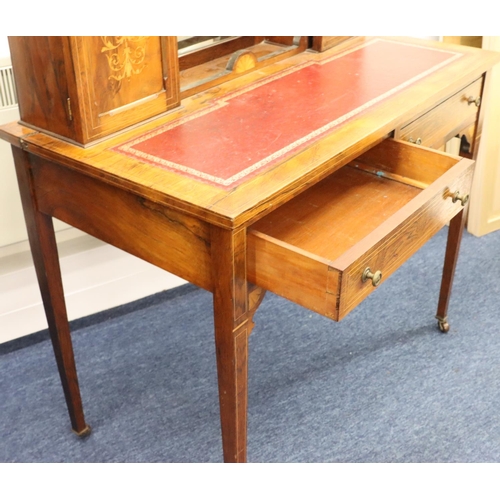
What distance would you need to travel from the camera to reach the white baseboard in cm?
183

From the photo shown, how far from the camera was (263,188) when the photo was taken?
106 centimetres

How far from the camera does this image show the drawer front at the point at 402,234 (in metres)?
1.07

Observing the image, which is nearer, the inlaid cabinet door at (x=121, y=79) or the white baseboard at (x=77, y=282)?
the inlaid cabinet door at (x=121, y=79)

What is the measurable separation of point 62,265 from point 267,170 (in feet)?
3.12

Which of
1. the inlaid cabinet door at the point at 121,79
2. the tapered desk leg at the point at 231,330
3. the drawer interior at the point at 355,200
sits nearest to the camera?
the tapered desk leg at the point at 231,330

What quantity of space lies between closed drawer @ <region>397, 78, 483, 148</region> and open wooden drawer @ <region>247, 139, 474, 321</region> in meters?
0.09

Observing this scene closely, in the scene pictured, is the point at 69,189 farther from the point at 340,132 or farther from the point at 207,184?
the point at 340,132

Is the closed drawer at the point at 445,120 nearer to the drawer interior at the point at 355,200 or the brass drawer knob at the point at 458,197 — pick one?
the drawer interior at the point at 355,200

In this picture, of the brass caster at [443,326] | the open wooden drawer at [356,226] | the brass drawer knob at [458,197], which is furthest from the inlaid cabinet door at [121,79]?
the brass caster at [443,326]

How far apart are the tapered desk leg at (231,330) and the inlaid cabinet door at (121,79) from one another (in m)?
0.32

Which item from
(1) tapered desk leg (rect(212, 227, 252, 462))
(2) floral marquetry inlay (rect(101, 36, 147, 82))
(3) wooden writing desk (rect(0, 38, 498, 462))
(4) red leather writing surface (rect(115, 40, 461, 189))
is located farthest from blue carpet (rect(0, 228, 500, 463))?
(2) floral marquetry inlay (rect(101, 36, 147, 82))

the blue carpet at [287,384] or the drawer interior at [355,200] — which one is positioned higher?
the drawer interior at [355,200]

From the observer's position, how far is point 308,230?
1275mm

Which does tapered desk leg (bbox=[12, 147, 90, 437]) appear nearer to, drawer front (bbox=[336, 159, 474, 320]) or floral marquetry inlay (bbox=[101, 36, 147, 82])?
floral marquetry inlay (bbox=[101, 36, 147, 82])
